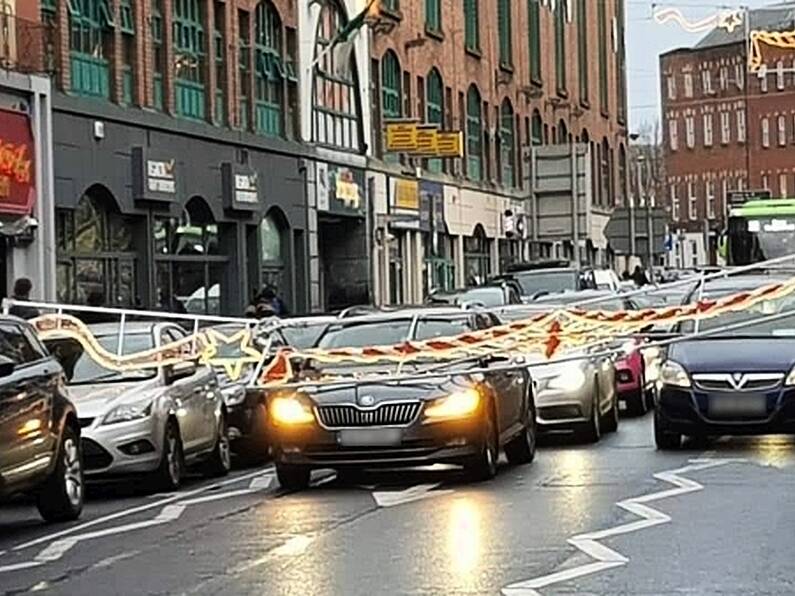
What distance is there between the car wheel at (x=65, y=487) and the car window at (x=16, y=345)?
2.17 feet

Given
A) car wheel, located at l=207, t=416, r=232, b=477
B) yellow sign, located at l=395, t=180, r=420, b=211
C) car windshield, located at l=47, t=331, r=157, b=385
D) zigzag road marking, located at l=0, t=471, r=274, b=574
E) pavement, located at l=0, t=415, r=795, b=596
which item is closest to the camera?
pavement, located at l=0, t=415, r=795, b=596

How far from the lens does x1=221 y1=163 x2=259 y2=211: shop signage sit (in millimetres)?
39875

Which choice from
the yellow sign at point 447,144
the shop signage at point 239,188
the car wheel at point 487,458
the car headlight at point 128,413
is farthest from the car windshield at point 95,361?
the yellow sign at point 447,144

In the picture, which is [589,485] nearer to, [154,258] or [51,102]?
[51,102]

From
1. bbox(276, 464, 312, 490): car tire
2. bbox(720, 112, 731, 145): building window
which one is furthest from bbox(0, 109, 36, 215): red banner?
bbox(720, 112, 731, 145): building window

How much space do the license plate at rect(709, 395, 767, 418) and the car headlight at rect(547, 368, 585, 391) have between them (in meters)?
2.57

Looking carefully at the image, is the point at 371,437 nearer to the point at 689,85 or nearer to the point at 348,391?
the point at 348,391

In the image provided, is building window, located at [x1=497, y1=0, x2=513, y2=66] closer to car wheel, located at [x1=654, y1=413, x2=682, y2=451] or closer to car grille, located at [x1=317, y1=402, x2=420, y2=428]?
car wheel, located at [x1=654, y1=413, x2=682, y2=451]

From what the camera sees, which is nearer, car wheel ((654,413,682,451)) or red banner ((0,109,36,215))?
car wheel ((654,413,682,451))

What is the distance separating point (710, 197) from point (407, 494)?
11342cm

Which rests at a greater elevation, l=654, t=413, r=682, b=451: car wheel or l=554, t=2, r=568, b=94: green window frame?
l=554, t=2, r=568, b=94: green window frame

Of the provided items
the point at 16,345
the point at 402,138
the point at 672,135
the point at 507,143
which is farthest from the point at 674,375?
the point at 672,135

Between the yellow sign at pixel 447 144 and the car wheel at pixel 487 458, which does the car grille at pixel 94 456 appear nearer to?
the car wheel at pixel 487 458

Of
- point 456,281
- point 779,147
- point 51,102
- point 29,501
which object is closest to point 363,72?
point 456,281
